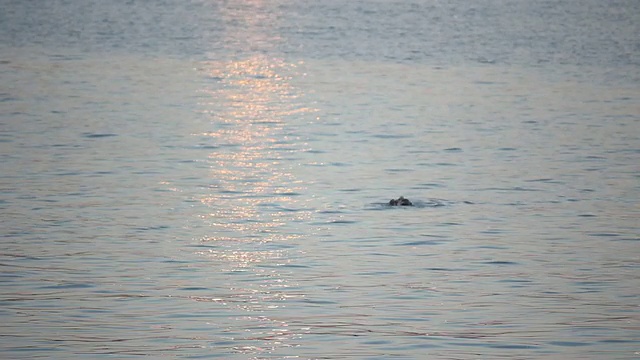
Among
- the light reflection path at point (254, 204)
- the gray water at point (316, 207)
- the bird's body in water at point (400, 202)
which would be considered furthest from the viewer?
the bird's body in water at point (400, 202)

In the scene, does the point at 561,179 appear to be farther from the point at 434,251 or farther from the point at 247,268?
the point at 247,268

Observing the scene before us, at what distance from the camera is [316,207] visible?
20.2m

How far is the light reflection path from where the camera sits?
537 inches

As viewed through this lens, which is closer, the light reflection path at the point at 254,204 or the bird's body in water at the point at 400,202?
the light reflection path at the point at 254,204

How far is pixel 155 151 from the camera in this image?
25.9m

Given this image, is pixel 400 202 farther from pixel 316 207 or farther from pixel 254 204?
pixel 254 204

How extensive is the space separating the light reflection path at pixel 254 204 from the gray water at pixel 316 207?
0.06 meters

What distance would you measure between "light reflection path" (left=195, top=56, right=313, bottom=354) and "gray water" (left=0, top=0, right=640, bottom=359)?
0.06 metres

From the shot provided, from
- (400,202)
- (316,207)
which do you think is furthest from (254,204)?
(400,202)

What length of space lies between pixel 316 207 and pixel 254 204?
957 mm

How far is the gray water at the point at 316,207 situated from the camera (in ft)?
42.2

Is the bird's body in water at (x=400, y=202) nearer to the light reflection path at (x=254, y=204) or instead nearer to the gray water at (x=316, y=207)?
the gray water at (x=316, y=207)

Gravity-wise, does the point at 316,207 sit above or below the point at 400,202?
below

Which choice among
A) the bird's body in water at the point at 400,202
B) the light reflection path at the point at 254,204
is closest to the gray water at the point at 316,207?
the light reflection path at the point at 254,204
